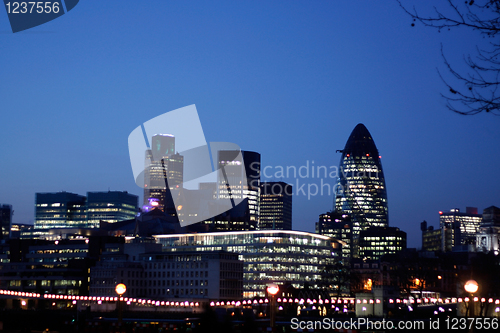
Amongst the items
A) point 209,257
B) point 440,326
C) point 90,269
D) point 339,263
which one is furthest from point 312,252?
point 440,326

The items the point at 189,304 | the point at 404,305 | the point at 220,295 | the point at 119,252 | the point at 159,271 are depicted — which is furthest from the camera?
the point at 119,252

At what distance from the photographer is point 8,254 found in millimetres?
192250

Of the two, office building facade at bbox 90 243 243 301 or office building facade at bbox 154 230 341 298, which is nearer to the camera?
office building facade at bbox 90 243 243 301

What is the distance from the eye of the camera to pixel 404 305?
120 meters

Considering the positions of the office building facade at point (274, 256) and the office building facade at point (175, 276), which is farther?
the office building facade at point (274, 256)

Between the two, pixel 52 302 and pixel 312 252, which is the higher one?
pixel 312 252

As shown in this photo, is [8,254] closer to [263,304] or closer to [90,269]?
[90,269]

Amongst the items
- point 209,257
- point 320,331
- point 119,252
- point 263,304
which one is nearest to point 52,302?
point 119,252

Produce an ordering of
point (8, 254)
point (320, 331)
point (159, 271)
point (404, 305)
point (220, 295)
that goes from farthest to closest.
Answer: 1. point (8, 254)
2. point (159, 271)
3. point (220, 295)
4. point (404, 305)
5. point (320, 331)

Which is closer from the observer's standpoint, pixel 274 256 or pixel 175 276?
pixel 175 276

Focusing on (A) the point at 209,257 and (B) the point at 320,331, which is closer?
(B) the point at 320,331

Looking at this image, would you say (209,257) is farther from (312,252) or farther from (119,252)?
(312,252)

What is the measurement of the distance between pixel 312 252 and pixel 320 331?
423 ft

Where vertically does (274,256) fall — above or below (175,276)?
above
